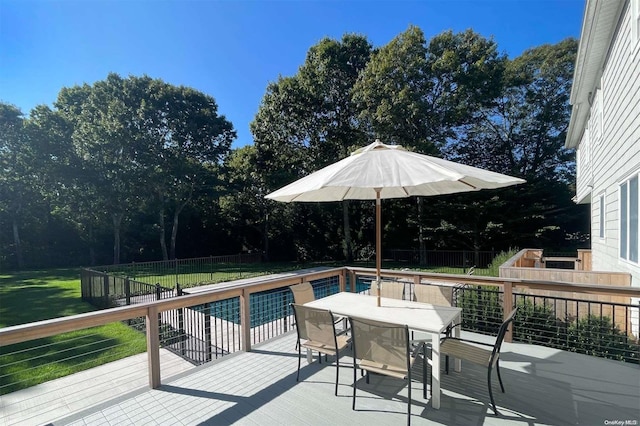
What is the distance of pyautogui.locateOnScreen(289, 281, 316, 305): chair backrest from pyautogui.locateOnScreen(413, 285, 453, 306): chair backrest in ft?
4.40

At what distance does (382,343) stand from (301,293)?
163 centimetres

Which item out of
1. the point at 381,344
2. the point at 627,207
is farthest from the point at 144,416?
the point at 627,207

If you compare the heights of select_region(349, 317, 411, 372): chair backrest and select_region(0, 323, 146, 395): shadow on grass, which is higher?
select_region(349, 317, 411, 372): chair backrest

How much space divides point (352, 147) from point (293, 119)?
3.87 metres

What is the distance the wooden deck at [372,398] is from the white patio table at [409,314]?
345 millimetres

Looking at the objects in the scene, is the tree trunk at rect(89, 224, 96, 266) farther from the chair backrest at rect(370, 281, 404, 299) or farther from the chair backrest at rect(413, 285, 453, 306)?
the chair backrest at rect(413, 285, 453, 306)

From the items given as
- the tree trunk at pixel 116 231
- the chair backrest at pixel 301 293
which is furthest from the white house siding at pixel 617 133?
the tree trunk at pixel 116 231

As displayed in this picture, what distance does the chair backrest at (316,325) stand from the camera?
299cm

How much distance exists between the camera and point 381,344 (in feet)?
8.40

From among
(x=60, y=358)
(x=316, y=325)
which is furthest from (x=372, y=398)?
(x=60, y=358)

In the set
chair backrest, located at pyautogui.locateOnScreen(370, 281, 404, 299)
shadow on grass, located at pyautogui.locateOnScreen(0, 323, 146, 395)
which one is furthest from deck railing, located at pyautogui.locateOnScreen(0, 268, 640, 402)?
chair backrest, located at pyautogui.locateOnScreen(370, 281, 404, 299)

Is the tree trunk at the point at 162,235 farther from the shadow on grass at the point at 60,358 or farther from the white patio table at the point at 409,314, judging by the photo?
the white patio table at the point at 409,314

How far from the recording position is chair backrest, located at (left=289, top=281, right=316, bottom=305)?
12.9 ft

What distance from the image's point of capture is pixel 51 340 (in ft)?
21.9
